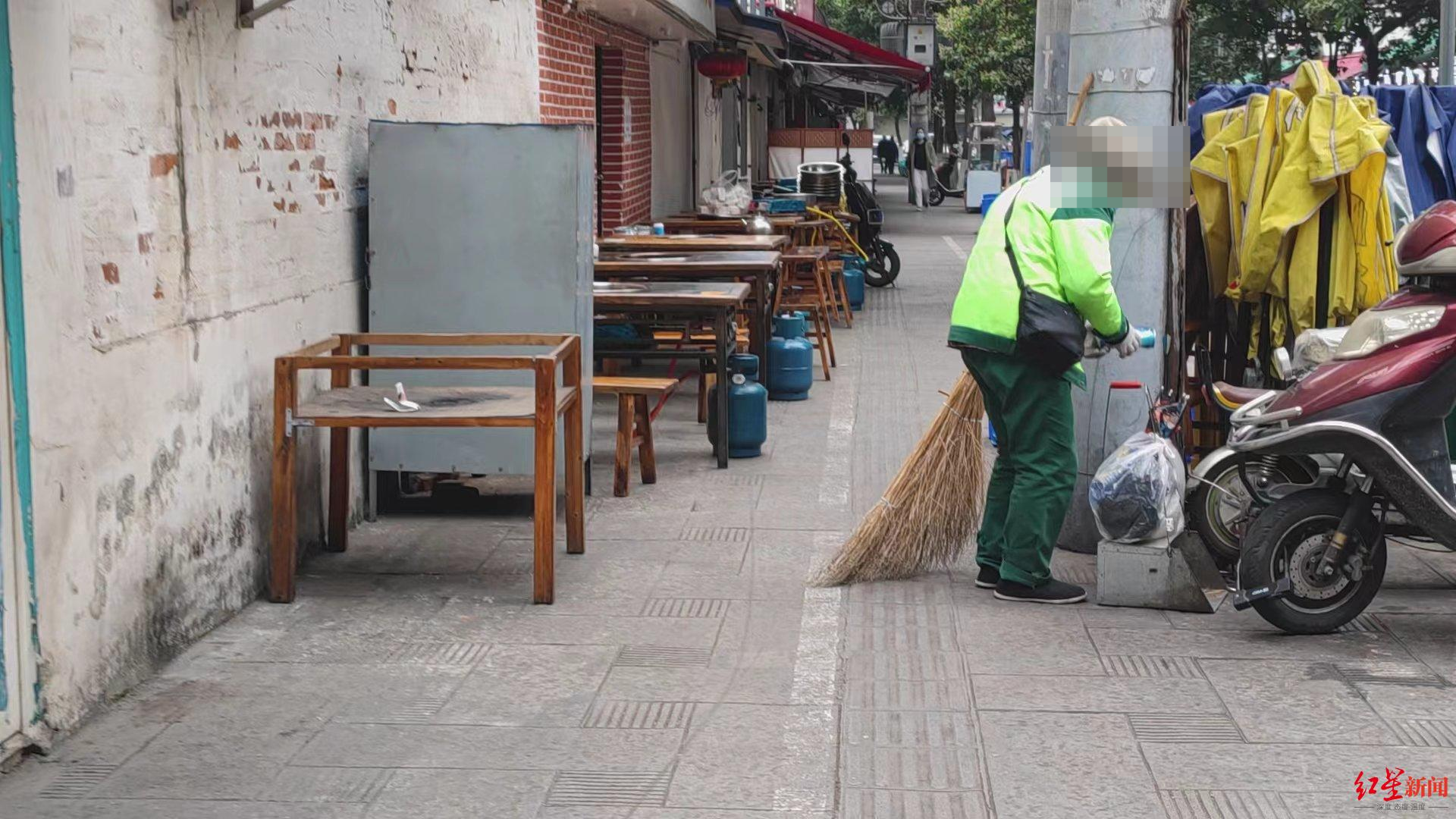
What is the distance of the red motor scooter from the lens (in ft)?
19.7

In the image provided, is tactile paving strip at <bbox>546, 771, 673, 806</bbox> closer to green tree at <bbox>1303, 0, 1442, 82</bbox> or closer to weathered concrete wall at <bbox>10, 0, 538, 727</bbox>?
weathered concrete wall at <bbox>10, 0, 538, 727</bbox>

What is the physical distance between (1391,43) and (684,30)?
23792 mm

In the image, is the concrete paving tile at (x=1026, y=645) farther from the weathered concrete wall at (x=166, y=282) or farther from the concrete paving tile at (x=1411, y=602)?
the weathered concrete wall at (x=166, y=282)

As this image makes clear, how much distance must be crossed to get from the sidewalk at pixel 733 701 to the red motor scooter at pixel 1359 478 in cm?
20

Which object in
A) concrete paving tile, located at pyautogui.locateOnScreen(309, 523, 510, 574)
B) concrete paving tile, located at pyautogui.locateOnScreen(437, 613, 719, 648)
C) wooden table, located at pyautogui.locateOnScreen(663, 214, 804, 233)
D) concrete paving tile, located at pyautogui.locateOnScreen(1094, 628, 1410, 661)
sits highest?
wooden table, located at pyautogui.locateOnScreen(663, 214, 804, 233)

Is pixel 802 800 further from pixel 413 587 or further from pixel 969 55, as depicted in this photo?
pixel 969 55

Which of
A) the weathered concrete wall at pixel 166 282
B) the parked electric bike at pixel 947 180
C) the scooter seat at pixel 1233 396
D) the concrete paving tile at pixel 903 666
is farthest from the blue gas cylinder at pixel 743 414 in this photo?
the parked electric bike at pixel 947 180

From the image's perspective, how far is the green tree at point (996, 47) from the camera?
128ft

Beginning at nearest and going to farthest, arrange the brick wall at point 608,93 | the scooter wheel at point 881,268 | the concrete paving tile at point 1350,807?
the concrete paving tile at point 1350,807 < the brick wall at point 608,93 < the scooter wheel at point 881,268

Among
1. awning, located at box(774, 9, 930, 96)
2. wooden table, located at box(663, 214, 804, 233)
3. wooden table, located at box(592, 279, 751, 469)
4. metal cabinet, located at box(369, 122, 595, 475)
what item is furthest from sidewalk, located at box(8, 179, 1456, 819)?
awning, located at box(774, 9, 930, 96)

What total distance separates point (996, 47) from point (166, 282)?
3623cm

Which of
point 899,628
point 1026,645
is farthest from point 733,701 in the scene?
point 1026,645

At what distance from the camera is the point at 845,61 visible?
2894cm

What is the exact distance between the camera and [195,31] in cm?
598
